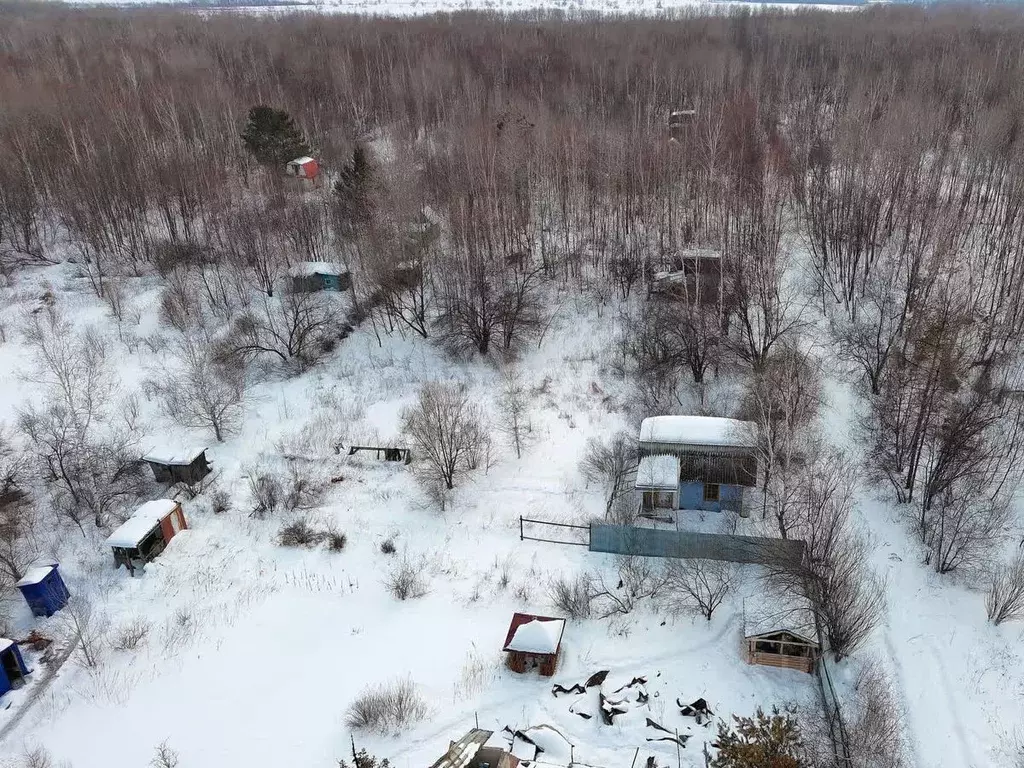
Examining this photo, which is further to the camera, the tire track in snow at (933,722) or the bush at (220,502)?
the bush at (220,502)

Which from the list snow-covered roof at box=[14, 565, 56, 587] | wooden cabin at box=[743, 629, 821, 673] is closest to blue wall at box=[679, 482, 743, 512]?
wooden cabin at box=[743, 629, 821, 673]

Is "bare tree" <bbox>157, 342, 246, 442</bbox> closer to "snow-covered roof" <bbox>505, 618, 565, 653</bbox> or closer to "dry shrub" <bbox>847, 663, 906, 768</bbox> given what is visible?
"snow-covered roof" <bbox>505, 618, 565, 653</bbox>

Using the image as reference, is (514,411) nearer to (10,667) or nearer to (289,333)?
(289,333)

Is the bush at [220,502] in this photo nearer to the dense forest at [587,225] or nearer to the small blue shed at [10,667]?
the dense forest at [587,225]

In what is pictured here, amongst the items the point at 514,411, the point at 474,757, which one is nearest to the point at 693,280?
the point at 514,411

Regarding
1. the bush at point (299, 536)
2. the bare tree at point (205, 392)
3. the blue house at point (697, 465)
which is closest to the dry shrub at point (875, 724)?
the blue house at point (697, 465)

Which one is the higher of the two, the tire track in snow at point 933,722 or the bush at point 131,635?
the bush at point 131,635
